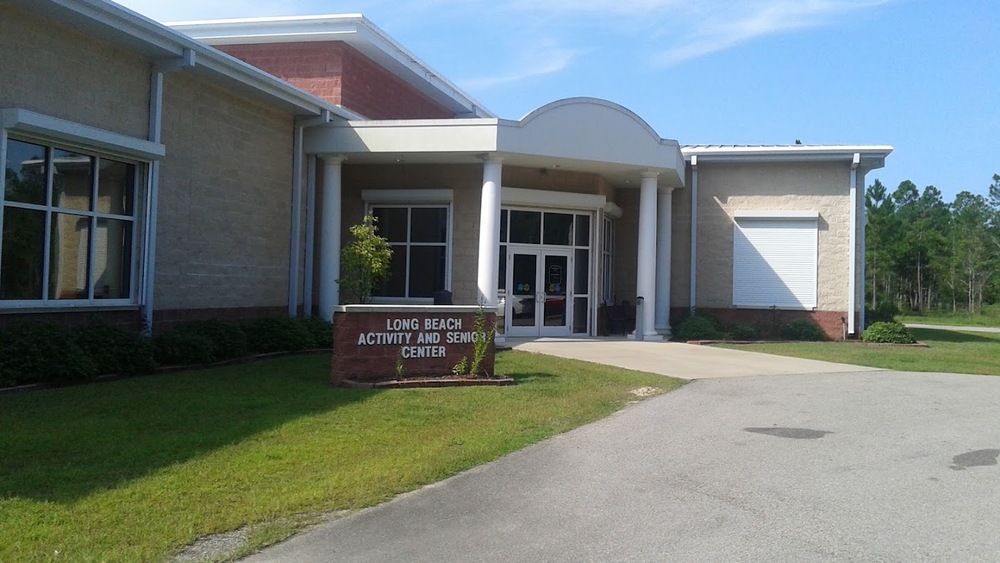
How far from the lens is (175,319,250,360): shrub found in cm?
1367

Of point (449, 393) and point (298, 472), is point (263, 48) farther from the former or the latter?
point (298, 472)

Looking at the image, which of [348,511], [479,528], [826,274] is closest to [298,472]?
[348,511]

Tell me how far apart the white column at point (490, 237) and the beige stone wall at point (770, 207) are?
7958 millimetres

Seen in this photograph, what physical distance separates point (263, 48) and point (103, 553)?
56.2 ft

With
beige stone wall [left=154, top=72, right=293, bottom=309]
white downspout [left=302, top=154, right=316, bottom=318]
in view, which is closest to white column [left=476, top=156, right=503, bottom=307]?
white downspout [left=302, top=154, right=316, bottom=318]

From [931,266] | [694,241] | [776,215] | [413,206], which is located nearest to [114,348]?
[413,206]

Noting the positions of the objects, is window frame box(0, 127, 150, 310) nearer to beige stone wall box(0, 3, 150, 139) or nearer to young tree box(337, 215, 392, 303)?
beige stone wall box(0, 3, 150, 139)

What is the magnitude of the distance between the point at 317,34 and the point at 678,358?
1084 centimetres

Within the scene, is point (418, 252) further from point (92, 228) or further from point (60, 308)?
point (60, 308)

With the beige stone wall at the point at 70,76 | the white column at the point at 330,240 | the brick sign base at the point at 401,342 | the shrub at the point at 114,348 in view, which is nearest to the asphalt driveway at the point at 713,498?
the brick sign base at the point at 401,342

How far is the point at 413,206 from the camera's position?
19594mm

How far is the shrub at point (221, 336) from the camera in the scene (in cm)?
1367

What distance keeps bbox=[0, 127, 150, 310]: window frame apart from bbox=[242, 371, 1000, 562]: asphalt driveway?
777 cm

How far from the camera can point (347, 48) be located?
19531 millimetres
